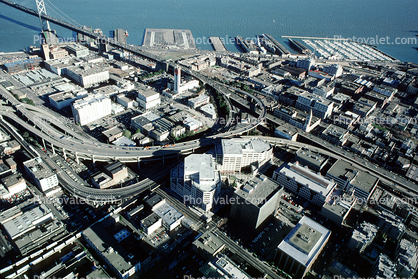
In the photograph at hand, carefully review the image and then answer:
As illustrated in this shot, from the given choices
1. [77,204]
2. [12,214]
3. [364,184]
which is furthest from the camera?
[364,184]

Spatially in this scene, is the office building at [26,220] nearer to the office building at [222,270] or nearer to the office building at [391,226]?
Answer: the office building at [222,270]

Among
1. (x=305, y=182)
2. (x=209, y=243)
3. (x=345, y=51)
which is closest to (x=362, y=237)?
(x=305, y=182)

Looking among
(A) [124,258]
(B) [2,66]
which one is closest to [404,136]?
(A) [124,258]

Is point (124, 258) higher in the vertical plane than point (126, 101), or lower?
lower

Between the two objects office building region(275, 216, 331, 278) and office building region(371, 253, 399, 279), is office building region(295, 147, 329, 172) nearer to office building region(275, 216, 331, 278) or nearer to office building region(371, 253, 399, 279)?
office building region(275, 216, 331, 278)

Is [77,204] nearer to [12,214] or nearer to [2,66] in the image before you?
[12,214]

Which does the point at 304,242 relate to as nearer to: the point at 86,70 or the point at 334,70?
the point at 334,70

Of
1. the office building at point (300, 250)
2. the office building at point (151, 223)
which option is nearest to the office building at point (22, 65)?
the office building at point (151, 223)
